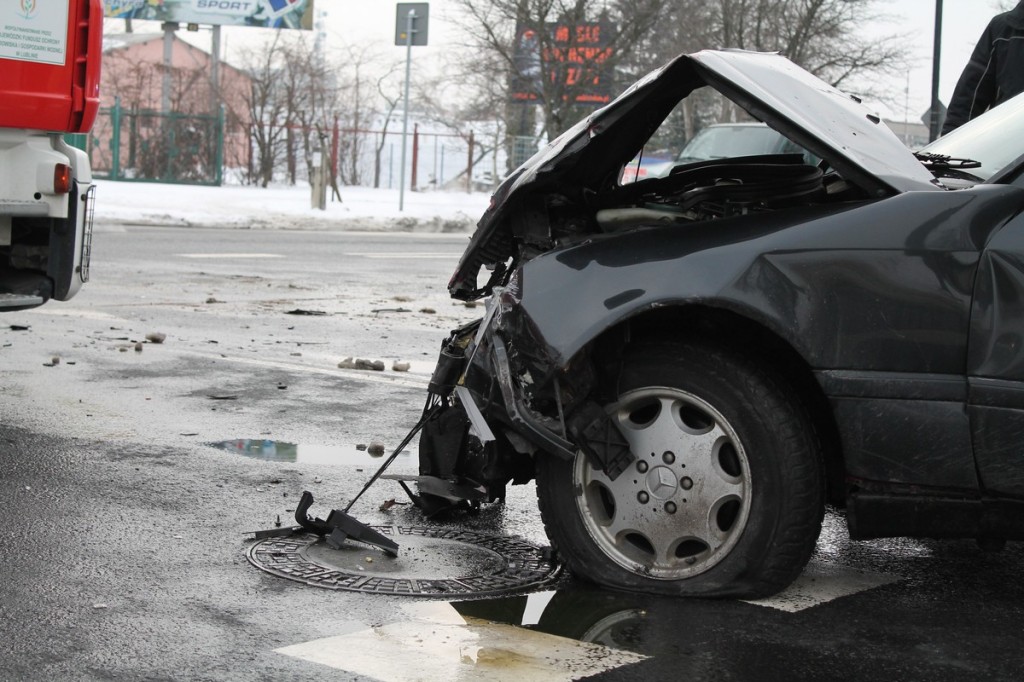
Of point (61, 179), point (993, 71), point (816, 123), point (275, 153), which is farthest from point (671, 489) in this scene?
point (275, 153)

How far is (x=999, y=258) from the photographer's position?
138 inches

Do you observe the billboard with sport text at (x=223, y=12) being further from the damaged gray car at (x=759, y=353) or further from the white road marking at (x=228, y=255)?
the damaged gray car at (x=759, y=353)

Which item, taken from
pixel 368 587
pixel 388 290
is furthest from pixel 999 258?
pixel 388 290

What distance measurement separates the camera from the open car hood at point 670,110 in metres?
3.69

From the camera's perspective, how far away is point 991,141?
4402 mm

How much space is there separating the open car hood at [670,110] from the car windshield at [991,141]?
31 cm

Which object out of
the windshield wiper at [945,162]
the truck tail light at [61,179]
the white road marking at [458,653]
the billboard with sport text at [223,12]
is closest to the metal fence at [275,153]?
the billboard with sport text at [223,12]

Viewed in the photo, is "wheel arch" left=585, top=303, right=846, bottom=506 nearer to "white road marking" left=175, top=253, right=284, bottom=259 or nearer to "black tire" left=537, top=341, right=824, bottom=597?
"black tire" left=537, top=341, right=824, bottom=597

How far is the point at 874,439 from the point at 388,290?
9676mm

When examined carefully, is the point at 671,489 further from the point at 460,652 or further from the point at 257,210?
the point at 257,210

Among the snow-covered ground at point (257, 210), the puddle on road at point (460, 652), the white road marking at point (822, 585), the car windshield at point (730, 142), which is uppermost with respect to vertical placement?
the car windshield at point (730, 142)

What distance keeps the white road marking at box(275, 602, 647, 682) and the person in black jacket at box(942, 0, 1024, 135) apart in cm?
447

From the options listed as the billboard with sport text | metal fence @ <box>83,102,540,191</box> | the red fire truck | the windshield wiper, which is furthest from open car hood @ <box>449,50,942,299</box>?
the billboard with sport text

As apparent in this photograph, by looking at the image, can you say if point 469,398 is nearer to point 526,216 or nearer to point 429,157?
point 526,216
